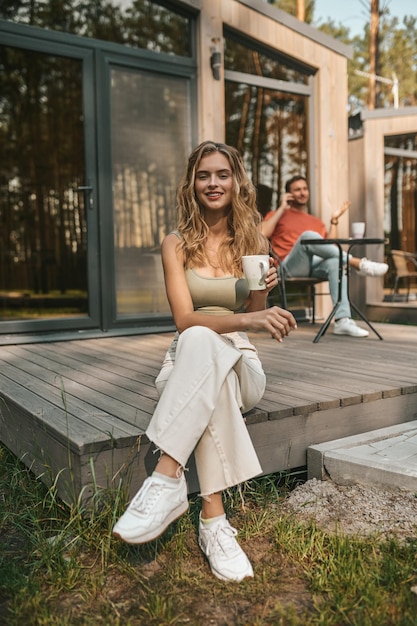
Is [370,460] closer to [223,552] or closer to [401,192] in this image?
[223,552]

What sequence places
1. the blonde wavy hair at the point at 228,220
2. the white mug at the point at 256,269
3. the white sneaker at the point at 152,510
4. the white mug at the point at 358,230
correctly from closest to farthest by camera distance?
the white sneaker at the point at 152,510 → the white mug at the point at 256,269 → the blonde wavy hair at the point at 228,220 → the white mug at the point at 358,230

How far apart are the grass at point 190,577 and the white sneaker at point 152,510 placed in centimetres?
14

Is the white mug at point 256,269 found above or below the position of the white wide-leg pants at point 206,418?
above

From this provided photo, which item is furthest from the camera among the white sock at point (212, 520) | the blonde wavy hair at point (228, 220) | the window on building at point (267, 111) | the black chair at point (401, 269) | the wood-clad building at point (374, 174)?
the black chair at point (401, 269)

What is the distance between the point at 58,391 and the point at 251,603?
1.36 meters

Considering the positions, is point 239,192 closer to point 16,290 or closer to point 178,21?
point 178,21

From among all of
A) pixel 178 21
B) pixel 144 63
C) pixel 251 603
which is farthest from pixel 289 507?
pixel 178 21

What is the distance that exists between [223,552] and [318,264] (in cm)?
334

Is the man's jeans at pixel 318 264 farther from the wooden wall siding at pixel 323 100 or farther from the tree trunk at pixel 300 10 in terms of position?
the tree trunk at pixel 300 10

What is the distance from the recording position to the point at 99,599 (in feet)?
4.94

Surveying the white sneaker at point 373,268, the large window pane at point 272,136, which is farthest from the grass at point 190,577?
the large window pane at point 272,136

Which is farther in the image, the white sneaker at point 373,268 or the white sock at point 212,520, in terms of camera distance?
the white sneaker at point 373,268

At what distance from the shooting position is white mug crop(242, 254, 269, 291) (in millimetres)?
1890

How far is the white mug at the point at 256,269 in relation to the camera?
189cm
